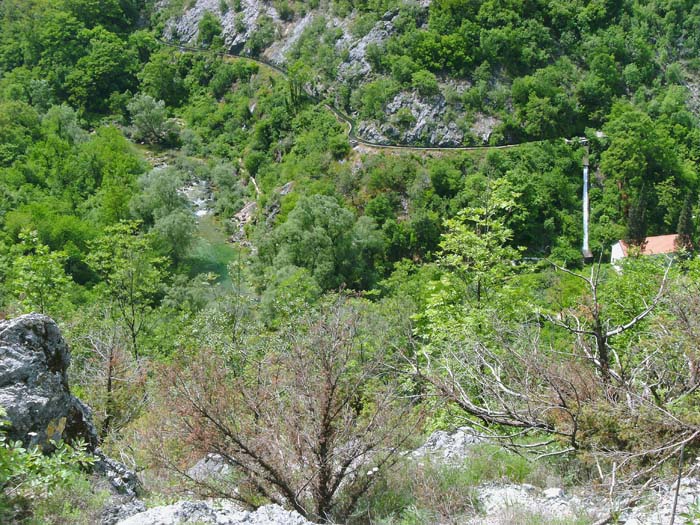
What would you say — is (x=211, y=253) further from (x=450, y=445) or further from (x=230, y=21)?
(x=450, y=445)

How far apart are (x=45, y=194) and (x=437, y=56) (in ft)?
95.1

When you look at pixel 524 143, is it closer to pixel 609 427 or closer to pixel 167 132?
pixel 167 132

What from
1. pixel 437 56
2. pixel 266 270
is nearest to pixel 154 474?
pixel 266 270

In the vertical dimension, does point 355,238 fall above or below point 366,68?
below

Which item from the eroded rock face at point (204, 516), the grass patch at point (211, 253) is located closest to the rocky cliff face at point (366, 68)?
the grass patch at point (211, 253)

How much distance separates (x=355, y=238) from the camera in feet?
120

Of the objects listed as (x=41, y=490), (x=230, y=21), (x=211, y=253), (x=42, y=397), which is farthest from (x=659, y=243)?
(x=230, y=21)

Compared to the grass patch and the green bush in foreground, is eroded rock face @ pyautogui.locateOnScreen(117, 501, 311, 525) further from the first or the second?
the grass patch

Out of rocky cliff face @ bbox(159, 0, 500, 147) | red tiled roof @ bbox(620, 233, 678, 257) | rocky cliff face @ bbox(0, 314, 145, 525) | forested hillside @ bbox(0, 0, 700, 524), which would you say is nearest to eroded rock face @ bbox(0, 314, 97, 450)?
rocky cliff face @ bbox(0, 314, 145, 525)

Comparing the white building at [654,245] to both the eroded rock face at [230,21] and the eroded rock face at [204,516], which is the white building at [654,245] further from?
the eroded rock face at [230,21]

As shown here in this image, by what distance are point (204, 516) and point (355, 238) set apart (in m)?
31.2

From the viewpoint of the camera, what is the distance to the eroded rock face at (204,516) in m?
5.53

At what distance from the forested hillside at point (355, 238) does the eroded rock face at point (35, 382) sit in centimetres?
85

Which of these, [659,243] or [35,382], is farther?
[659,243]
